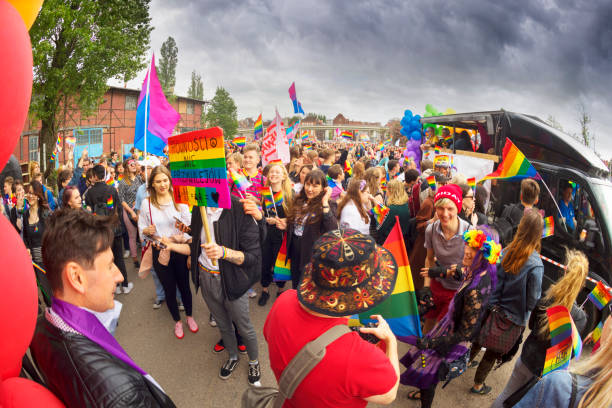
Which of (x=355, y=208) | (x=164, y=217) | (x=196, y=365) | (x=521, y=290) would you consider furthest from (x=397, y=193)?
(x=196, y=365)

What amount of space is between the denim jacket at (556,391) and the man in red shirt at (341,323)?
0.54 metres

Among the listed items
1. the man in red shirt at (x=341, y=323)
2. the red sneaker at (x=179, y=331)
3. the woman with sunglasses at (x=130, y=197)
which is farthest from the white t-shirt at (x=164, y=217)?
the man in red shirt at (x=341, y=323)

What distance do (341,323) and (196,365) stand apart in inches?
111

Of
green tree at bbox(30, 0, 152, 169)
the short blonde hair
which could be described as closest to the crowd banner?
the short blonde hair

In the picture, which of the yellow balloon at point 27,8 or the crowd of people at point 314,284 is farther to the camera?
the crowd of people at point 314,284

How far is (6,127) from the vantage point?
98 centimetres

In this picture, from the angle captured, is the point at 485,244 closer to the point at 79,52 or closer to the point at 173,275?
the point at 173,275

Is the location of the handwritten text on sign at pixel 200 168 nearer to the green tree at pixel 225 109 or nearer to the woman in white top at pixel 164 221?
the woman in white top at pixel 164 221

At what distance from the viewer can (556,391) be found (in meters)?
1.31

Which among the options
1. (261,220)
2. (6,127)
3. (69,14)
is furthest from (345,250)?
(69,14)

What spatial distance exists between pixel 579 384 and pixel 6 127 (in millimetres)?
2101

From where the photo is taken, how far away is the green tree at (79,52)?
11.3 meters

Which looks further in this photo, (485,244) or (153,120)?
(153,120)

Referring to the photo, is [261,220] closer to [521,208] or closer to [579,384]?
[579,384]
